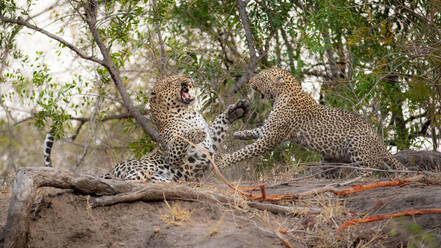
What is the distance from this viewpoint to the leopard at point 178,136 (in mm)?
7410

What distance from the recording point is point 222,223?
4863 mm

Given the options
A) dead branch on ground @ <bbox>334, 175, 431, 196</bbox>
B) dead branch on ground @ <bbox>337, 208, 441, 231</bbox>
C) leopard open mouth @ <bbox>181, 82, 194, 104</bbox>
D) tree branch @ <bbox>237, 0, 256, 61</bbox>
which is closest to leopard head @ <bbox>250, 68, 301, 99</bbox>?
leopard open mouth @ <bbox>181, 82, 194, 104</bbox>

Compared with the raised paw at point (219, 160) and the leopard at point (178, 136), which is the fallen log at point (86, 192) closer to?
the leopard at point (178, 136)

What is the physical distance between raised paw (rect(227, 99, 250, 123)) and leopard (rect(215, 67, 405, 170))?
51cm

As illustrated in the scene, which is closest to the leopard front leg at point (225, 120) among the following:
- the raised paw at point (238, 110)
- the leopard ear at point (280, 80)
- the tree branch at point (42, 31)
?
the raised paw at point (238, 110)

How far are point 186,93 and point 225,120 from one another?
0.70m

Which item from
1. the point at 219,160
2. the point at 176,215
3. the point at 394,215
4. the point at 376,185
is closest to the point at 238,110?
the point at 219,160

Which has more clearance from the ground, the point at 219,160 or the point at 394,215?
the point at 219,160

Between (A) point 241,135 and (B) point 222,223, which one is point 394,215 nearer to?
(B) point 222,223

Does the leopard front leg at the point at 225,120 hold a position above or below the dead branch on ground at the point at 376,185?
above

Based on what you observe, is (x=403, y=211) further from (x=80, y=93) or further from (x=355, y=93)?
(x=80, y=93)

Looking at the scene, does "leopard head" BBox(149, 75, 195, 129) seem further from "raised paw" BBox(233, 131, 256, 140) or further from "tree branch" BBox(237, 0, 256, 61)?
"tree branch" BBox(237, 0, 256, 61)

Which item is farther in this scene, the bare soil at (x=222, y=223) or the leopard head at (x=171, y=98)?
the leopard head at (x=171, y=98)

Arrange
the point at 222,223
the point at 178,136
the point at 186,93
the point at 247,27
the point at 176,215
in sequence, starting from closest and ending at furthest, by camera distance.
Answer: the point at 222,223, the point at 176,215, the point at 178,136, the point at 186,93, the point at 247,27
